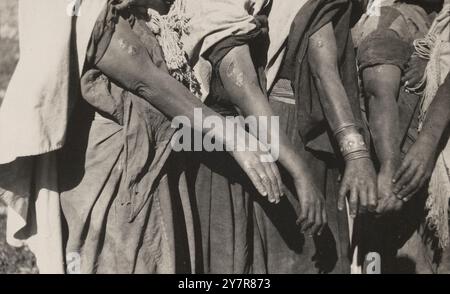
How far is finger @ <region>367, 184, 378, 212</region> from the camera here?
3.88 m

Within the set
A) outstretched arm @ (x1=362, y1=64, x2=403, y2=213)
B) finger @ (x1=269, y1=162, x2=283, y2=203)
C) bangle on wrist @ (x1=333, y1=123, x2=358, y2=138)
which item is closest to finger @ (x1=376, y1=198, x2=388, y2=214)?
outstretched arm @ (x1=362, y1=64, x2=403, y2=213)

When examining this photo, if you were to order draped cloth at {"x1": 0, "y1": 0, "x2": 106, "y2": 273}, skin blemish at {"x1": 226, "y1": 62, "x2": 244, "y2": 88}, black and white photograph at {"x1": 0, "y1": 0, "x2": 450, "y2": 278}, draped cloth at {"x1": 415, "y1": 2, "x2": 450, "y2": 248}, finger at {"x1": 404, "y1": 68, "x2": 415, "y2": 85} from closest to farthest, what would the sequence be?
1. draped cloth at {"x1": 0, "y1": 0, "x2": 106, "y2": 273}
2. black and white photograph at {"x1": 0, "y1": 0, "x2": 450, "y2": 278}
3. skin blemish at {"x1": 226, "y1": 62, "x2": 244, "y2": 88}
4. draped cloth at {"x1": 415, "y1": 2, "x2": 450, "y2": 248}
5. finger at {"x1": 404, "y1": 68, "x2": 415, "y2": 85}

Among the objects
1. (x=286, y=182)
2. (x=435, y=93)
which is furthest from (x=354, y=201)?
(x=435, y=93)

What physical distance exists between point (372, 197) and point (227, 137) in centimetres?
66

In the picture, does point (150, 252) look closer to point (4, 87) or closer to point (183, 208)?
point (183, 208)

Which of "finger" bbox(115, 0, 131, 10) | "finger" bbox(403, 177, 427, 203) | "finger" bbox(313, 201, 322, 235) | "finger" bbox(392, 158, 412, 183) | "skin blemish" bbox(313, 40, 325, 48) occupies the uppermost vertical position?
"finger" bbox(115, 0, 131, 10)

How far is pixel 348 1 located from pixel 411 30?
1.16ft

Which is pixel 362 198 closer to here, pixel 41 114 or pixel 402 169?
pixel 402 169

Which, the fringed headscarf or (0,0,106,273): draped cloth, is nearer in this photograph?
(0,0,106,273): draped cloth

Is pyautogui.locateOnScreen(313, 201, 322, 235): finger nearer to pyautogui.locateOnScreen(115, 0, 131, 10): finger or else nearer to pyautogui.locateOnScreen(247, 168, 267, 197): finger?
pyautogui.locateOnScreen(247, 168, 267, 197): finger

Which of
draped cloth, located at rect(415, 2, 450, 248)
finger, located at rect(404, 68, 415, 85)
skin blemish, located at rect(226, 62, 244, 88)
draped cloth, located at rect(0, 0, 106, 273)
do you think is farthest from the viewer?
finger, located at rect(404, 68, 415, 85)

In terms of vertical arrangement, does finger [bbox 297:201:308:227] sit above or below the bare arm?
below

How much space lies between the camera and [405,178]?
13.1 ft

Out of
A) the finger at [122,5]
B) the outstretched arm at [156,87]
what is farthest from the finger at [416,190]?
the finger at [122,5]
